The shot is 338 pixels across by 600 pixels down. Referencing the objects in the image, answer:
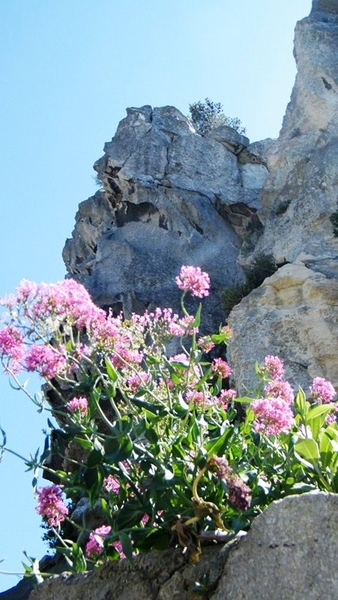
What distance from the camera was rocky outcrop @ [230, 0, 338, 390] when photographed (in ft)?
52.3

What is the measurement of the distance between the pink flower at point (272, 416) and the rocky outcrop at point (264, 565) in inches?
32.7

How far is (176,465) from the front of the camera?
16.1 ft

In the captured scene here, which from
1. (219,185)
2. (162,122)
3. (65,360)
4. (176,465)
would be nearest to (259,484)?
(176,465)

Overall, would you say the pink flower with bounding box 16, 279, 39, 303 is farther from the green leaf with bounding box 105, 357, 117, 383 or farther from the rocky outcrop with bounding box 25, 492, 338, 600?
the rocky outcrop with bounding box 25, 492, 338, 600

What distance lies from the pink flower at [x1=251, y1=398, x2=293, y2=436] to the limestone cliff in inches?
393

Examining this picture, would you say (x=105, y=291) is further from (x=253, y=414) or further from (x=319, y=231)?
(x=253, y=414)

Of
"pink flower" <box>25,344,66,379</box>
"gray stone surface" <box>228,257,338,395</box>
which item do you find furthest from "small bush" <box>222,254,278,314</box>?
"pink flower" <box>25,344,66,379</box>

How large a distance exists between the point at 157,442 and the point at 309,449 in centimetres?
97

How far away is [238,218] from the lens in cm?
2845

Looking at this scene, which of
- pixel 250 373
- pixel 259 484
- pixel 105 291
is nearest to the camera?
pixel 259 484

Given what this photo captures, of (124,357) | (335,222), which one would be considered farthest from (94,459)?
(335,222)

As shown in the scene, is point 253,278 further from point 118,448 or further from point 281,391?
point 118,448

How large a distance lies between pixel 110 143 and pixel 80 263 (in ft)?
15.1

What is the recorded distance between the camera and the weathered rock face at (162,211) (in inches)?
994
